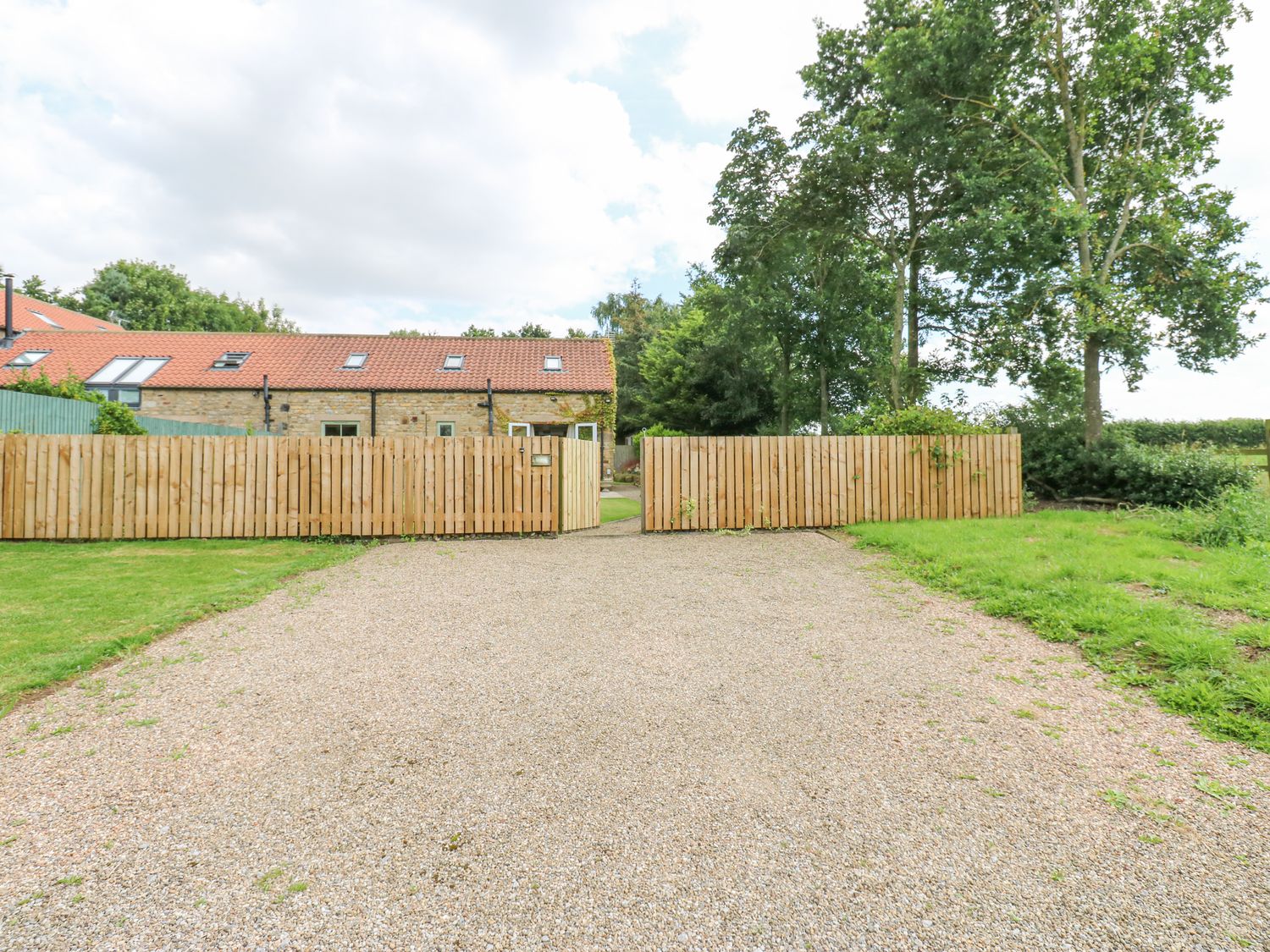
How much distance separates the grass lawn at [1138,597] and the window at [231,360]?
22074 mm

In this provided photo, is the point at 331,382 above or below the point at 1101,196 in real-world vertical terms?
below

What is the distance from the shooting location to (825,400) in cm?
2275

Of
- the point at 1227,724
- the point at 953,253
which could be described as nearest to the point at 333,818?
the point at 1227,724

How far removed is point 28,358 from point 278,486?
19225 mm

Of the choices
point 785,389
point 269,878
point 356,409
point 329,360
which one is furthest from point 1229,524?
point 329,360

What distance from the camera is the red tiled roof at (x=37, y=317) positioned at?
2367cm

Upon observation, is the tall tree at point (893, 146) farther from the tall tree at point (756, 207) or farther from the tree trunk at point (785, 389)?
the tree trunk at point (785, 389)

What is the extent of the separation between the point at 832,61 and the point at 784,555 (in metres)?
17.4

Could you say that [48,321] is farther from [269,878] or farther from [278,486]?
[269,878]

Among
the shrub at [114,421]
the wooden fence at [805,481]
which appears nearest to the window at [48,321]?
the shrub at [114,421]

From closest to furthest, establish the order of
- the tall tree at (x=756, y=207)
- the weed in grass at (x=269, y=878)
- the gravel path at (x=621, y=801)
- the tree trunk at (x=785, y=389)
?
the gravel path at (x=621, y=801) < the weed in grass at (x=269, y=878) < the tall tree at (x=756, y=207) < the tree trunk at (x=785, y=389)

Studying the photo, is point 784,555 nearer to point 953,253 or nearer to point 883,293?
point 953,253

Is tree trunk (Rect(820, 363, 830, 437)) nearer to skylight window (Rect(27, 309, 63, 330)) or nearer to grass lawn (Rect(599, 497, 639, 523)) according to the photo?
grass lawn (Rect(599, 497, 639, 523))

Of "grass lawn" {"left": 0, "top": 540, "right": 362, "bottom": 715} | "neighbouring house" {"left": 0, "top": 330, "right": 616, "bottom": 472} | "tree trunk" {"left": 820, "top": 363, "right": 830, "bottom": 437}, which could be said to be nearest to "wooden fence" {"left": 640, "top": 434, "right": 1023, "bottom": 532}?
"grass lawn" {"left": 0, "top": 540, "right": 362, "bottom": 715}
